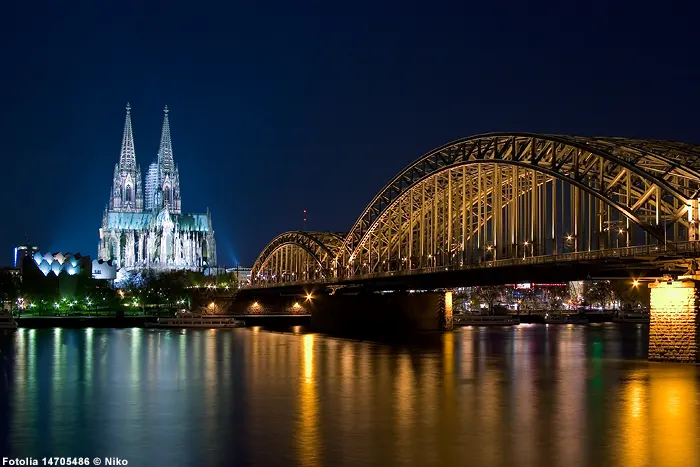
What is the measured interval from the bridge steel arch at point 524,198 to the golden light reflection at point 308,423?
2315 cm

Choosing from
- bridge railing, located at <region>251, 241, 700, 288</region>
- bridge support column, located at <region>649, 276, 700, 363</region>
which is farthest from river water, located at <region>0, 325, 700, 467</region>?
bridge railing, located at <region>251, 241, 700, 288</region>

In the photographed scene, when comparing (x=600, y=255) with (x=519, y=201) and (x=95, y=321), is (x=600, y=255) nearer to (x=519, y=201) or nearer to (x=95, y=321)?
(x=519, y=201)

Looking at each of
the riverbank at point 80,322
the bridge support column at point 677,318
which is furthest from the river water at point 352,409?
the riverbank at point 80,322

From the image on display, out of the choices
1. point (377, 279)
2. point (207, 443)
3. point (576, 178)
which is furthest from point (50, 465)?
point (377, 279)

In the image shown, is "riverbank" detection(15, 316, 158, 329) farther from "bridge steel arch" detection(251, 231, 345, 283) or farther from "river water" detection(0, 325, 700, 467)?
"river water" detection(0, 325, 700, 467)

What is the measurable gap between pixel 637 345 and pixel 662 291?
3139cm

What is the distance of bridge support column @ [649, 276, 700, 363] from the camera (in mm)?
58406

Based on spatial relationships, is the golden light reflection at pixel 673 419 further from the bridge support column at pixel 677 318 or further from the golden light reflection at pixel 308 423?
the golden light reflection at pixel 308 423

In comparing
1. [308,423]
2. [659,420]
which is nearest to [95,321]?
[308,423]

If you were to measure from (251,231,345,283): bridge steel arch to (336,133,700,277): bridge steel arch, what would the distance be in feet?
65.5

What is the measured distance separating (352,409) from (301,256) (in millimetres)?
137742

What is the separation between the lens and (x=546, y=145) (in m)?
81.8

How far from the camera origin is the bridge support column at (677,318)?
58406 mm

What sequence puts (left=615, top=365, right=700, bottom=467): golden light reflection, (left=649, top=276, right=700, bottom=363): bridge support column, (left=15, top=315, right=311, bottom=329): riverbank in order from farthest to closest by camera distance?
(left=15, top=315, right=311, bottom=329): riverbank
(left=649, top=276, right=700, bottom=363): bridge support column
(left=615, top=365, right=700, bottom=467): golden light reflection
